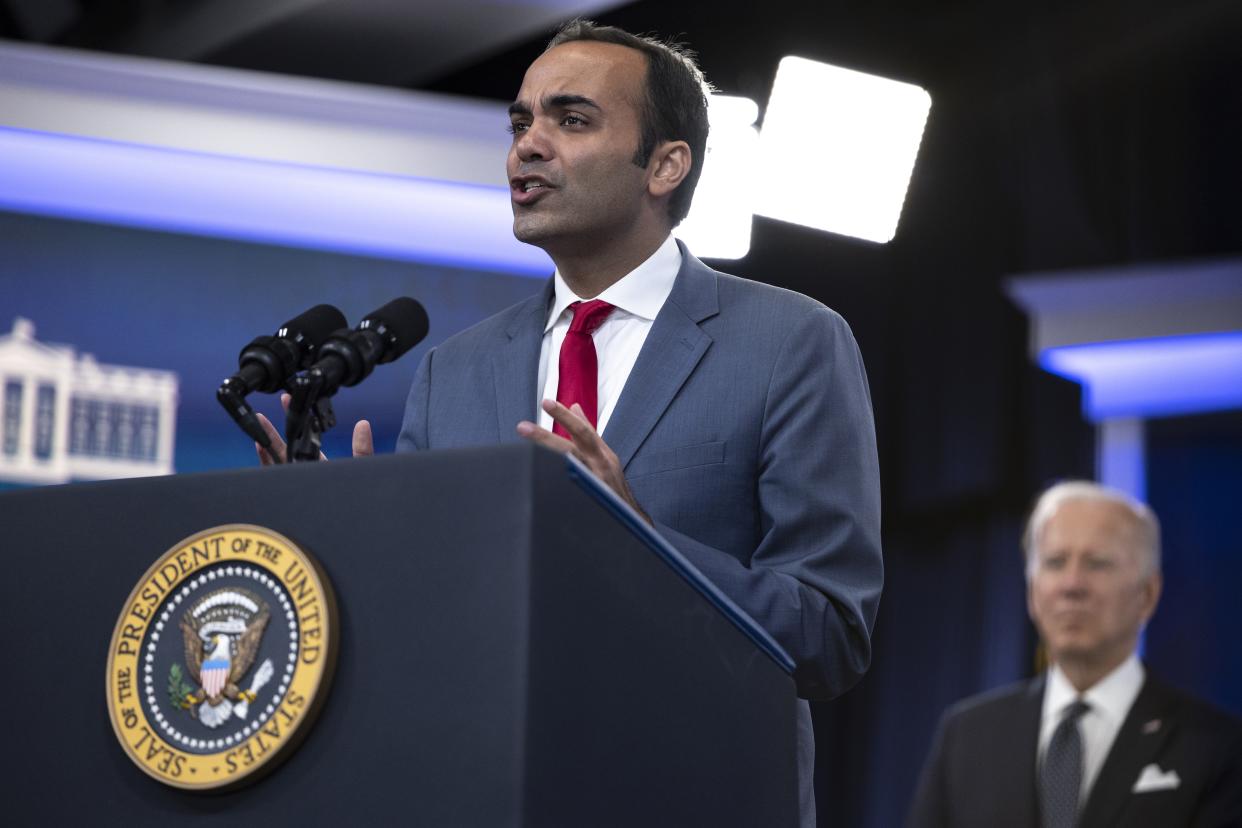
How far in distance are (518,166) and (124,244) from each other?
270cm

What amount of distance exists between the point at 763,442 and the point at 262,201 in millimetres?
2956

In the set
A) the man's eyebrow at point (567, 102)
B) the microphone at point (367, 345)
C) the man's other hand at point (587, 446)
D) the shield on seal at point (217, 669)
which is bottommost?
the shield on seal at point (217, 669)

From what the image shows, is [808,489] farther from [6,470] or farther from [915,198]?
[915,198]

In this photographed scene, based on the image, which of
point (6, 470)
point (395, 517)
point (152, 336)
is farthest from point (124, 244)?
point (395, 517)

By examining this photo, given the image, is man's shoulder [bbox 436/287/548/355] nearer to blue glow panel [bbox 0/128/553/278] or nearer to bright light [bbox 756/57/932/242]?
blue glow panel [bbox 0/128/553/278]

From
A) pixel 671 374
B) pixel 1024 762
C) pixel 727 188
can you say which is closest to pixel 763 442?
pixel 671 374

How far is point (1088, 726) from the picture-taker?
434cm

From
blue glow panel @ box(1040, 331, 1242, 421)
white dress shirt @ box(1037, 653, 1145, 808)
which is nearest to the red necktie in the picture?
white dress shirt @ box(1037, 653, 1145, 808)

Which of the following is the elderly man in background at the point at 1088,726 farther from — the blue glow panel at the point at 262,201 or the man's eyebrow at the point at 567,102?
the man's eyebrow at the point at 567,102

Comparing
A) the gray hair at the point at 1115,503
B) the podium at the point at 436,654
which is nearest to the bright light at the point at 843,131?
the gray hair at the point at 1115,503

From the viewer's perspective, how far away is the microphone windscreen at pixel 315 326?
164cm

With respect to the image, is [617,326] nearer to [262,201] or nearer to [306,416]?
[306,416]

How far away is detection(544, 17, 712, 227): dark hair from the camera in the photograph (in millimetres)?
2229

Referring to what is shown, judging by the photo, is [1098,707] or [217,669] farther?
[1098,707]
